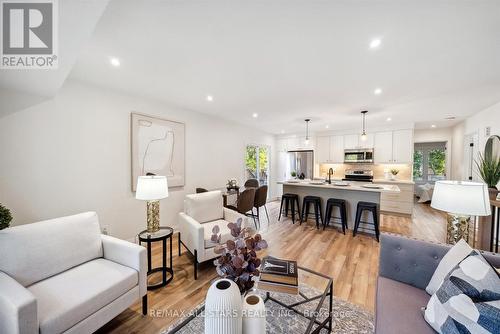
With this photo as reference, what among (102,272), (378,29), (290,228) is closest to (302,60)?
(378,29)

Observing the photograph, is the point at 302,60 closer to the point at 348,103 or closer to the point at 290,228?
the point at 348,103

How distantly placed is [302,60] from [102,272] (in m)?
2.79

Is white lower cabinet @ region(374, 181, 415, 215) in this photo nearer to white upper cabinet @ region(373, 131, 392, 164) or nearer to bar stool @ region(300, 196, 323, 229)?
white upper cabinet @ region(373, 131, 392, 164)

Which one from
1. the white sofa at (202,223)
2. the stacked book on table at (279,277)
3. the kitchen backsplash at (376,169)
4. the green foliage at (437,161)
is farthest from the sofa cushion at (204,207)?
the green foliage at (437,161)

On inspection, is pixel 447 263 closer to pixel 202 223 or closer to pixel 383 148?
pixel 202 223

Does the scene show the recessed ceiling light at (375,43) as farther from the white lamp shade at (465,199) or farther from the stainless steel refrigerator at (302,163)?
the stainless steel refrigerator at (302,163)

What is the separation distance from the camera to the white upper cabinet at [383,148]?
5.48 meters

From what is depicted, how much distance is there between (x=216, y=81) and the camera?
8.69ft

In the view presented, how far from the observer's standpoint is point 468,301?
3.20ft

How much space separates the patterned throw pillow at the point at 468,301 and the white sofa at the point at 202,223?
1848 millimetres

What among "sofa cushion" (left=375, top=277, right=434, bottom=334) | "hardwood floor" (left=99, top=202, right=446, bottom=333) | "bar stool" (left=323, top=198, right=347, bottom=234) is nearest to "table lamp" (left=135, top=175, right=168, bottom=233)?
"hardwood floor" (left=99, top=202, right=446, bottom=333)

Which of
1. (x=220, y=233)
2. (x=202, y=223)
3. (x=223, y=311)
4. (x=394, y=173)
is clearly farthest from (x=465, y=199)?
(x=394, y=173)

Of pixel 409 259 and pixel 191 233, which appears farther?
pixel 191 233

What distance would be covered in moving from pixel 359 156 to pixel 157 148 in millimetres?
5538
